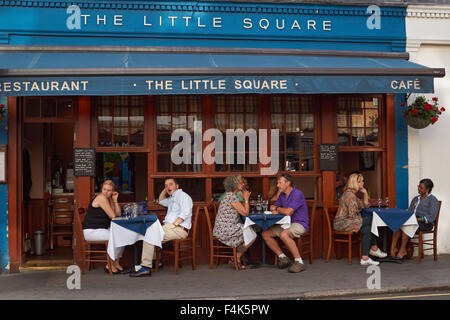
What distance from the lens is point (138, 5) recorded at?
953cm

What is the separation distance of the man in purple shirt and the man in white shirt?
1.29 m

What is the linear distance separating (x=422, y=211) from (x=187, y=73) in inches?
180

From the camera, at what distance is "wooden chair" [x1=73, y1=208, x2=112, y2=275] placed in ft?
29.2

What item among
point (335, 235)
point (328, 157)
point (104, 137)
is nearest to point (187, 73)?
point (104, 137)

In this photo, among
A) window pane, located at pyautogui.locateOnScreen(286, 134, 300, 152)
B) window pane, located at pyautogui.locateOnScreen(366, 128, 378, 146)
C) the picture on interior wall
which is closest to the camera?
window pane, located at pyautogui.locateOnScreen(286, 134, 300, 152)

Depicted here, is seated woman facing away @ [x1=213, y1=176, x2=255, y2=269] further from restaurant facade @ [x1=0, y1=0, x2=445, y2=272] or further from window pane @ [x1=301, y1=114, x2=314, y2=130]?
window pane @ [x1=301, y1=114, x2=314, y2=130]

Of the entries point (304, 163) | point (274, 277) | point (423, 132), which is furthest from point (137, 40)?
point (423, 132)

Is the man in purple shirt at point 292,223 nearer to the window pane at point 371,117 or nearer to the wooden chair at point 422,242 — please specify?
the wooden chair at point 422,242

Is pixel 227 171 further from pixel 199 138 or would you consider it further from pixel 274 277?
pixel 274 277

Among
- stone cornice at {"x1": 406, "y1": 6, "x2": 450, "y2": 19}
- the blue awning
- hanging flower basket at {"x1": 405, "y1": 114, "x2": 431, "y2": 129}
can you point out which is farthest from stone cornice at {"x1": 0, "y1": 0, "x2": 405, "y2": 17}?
hanging flower basket at {"x1": 405, "y1": 114, "x2": 431, "y2": 129}

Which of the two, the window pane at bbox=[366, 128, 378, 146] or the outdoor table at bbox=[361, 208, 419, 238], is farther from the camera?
the window pane at bbox=[366, 128, 378, 146]

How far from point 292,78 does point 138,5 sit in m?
2.97

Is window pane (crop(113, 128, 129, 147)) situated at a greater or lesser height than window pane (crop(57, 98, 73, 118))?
lesser

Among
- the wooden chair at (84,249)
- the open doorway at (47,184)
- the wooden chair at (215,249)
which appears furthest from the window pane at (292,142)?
the open doorway at (47,184)
